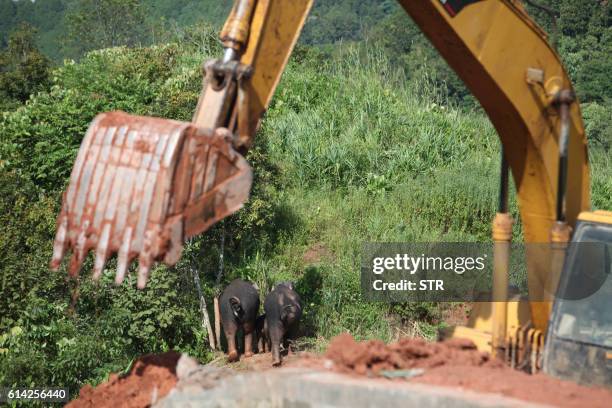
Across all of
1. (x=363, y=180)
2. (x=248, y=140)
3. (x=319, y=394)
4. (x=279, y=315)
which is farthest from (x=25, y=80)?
(x=319, y=394)

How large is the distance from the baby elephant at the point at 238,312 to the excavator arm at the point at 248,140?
394 centimetres

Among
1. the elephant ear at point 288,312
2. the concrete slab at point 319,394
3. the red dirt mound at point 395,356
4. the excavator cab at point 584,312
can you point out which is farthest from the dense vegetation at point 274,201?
the concrete slab at point 319,394

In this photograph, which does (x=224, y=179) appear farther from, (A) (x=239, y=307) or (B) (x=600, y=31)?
(B) (x=600, y=31)

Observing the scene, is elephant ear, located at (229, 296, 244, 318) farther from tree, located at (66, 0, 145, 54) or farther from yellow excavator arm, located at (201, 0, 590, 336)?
tree, located at (66, 0, 145, 54)

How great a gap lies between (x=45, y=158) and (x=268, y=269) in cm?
398

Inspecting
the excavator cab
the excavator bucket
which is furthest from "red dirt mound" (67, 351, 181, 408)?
the excavator cab

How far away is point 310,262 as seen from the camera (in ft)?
35.3

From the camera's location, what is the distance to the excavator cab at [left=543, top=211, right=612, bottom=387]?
A: 4.98 m

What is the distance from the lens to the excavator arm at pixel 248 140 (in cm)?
438

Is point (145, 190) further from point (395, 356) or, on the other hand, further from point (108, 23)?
point (108, 23)

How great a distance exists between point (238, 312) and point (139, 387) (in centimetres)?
334

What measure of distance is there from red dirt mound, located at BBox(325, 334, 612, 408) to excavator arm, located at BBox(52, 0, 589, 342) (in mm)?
954

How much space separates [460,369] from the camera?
14.5 ft

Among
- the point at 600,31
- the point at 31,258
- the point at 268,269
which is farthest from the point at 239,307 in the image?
the point at 600,31
